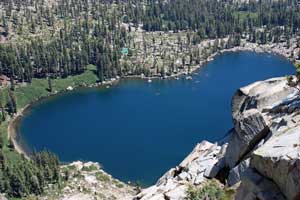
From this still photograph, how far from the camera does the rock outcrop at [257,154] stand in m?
22.4

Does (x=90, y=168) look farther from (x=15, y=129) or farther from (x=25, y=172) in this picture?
(x=15, y=129)

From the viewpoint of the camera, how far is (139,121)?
138875 millimetres

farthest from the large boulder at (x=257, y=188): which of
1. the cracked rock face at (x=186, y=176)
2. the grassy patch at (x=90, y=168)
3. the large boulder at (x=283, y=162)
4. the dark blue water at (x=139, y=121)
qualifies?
the grassy patch at (x=90, y=168)

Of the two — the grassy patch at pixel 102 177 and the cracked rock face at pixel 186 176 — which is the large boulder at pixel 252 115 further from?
the grassy patch at pixel 102 177

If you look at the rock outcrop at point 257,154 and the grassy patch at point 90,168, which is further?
the grassy patch at point 90,168

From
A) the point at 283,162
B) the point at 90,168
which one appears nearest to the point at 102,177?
the point at 90,168

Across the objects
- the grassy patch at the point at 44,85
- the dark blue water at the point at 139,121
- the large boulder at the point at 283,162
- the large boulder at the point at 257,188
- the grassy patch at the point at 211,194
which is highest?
the large boulder at the point at 283,162

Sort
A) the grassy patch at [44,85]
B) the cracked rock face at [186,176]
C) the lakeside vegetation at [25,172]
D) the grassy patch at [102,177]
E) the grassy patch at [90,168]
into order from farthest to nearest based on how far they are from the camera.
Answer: the grassy patch at [44,85] → the grassy patch at [90,168] → the grassy patch at [102,177] → the lakeside vegetation at [25,172] → the cracked rock face at [186,176]

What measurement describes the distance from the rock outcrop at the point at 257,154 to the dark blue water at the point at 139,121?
64.3 m

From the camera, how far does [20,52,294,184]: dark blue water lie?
11581 cm

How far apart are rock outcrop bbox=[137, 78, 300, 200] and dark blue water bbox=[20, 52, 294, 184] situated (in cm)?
6433

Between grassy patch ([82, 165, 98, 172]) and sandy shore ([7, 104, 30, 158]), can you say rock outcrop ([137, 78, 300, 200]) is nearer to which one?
grassy patch ([82, 165, 98, 172])

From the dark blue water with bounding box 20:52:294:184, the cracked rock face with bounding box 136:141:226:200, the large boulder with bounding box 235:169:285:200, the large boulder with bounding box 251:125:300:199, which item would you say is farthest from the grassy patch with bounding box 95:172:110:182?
the large boulder with bounding box 251:125:300:199

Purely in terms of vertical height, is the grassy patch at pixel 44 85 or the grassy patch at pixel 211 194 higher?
the grassy patch at pixel 211 194
